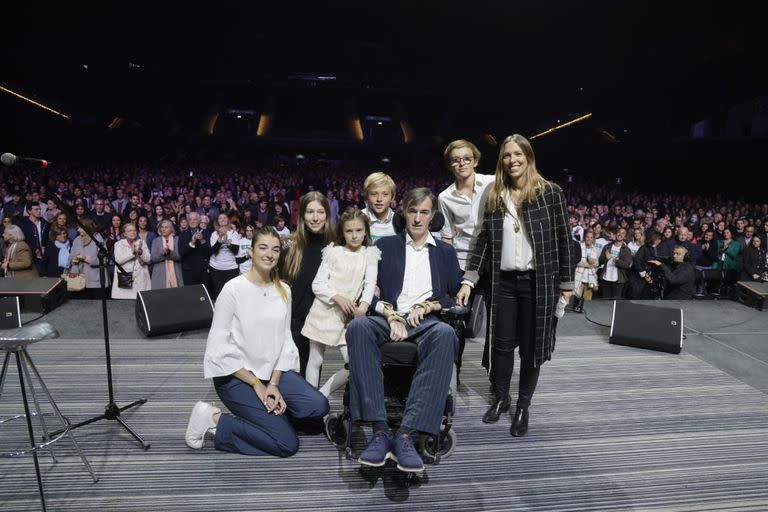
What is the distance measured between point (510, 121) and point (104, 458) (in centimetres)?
2600

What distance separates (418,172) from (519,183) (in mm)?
23473

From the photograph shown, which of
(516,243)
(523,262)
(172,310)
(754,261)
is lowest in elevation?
(172,310)

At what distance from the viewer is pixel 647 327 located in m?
4.11

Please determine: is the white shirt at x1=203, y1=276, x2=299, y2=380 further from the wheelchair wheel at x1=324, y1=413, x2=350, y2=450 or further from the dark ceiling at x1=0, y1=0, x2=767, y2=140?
the dark ceiling at x1=0, y1=0, x2=767, y2=140

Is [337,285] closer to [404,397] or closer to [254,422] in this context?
[404,397]

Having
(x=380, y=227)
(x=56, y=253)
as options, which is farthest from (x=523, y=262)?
(x=56, y=253)

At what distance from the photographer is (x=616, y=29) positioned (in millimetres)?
14938

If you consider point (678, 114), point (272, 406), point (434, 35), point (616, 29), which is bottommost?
point (272, 406)

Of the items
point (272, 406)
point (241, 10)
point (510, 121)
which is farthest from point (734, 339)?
point (510, 121)

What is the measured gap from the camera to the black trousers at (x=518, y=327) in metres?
2.58

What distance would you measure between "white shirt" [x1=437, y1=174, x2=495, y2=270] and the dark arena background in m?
0.60

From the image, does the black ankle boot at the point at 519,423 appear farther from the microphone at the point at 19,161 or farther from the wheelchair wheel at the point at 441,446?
the microphone at the point at 19,161

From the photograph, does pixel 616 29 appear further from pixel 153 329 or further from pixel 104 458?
pixel 104 458

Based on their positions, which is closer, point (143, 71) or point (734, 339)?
point (734, 339)
